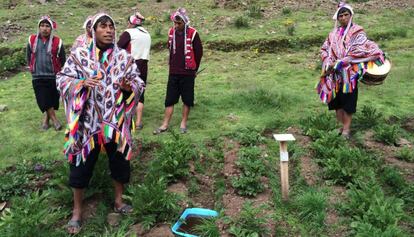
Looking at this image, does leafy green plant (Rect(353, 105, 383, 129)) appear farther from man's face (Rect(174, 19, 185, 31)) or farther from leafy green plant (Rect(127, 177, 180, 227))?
leafy green plant (Rect(127, 177, 180, 227))

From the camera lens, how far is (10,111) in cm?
779

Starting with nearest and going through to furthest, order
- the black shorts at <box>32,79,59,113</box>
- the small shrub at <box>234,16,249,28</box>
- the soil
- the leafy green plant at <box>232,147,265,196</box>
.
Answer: the leafy green plant at <box>232,147,265,196</box>, the soil, the black shorts at <box>32,79,59,113</box>, the small shrub at <box>234,16,249,28</box>

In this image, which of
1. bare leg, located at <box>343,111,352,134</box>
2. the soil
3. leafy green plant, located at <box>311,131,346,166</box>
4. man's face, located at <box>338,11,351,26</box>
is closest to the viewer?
the soil

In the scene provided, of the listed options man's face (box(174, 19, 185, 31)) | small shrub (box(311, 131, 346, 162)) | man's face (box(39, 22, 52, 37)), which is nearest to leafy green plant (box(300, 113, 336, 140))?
small shrub (box(311, 131, 346, 162))

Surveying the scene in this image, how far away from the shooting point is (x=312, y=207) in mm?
4500

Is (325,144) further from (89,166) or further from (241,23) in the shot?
(241,23)

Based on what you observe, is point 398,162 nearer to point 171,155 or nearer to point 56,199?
point 171,155

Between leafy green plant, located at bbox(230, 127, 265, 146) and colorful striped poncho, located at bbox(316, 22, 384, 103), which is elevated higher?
colorful striped poncho, located at bbox(316, 22, 384, 103)

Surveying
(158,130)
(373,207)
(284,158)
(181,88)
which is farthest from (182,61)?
(373,207)

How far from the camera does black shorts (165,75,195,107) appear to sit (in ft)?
21.2

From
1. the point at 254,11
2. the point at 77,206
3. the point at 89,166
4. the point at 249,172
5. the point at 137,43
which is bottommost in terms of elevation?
the point at 249,172

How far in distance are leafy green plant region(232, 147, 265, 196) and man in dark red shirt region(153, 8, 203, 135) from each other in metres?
1.30

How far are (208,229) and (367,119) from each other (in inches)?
137

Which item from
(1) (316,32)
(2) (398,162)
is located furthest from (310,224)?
(1) (316,32)
